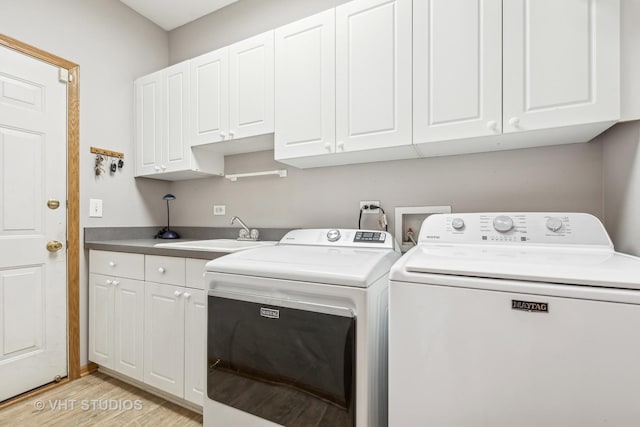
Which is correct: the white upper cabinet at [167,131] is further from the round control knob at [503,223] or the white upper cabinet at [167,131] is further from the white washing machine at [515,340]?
the round control knob at [503,223]

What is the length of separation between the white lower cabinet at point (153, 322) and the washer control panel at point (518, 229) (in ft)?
3.97

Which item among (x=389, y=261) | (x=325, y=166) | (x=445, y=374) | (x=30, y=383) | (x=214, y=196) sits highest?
(x=325, y=166)

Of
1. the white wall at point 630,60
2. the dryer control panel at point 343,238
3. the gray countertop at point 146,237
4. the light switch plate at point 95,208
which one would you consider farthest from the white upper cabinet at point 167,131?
the white wall at point 630,60

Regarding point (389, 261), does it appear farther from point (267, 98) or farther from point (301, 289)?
point (267, 98)

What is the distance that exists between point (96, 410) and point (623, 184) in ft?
9.32

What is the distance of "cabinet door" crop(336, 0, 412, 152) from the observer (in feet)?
4.68

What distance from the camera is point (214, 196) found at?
8.10ft

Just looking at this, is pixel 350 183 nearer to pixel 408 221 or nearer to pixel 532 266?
pixel 408 221

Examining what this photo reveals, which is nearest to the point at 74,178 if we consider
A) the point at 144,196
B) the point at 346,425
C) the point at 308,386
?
the point at 144,196

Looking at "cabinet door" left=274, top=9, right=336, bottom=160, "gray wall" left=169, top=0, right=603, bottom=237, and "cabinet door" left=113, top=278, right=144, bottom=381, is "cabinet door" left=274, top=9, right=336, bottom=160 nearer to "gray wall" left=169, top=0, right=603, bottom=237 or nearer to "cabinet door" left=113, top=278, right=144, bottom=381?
"gray wall" left=169, top=0, right=603, bottom=237

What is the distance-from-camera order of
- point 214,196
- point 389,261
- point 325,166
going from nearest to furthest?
point 389,261 < point 325,166 < point 214,196

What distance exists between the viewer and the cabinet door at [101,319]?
1978 mm

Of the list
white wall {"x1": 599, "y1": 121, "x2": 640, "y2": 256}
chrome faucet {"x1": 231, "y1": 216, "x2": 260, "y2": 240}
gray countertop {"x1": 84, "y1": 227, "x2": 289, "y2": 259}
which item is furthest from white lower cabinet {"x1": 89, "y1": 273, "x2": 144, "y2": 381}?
white wall {"x1": 599, "y1": 121, "x2": 640, "y2": 256}

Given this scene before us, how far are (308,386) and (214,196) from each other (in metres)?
1.80
